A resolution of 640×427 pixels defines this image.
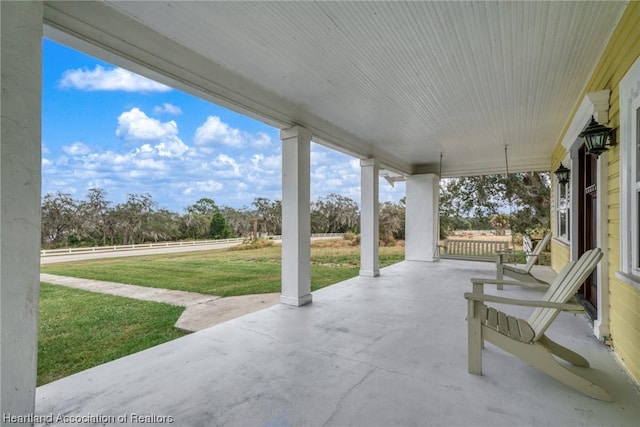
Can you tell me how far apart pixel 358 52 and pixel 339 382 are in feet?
9.17

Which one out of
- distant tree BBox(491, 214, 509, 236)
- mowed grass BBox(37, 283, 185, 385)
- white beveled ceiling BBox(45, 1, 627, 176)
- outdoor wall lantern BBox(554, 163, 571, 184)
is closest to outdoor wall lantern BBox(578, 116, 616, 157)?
white beveled ceiling BBox(45, 1, 627, 176)

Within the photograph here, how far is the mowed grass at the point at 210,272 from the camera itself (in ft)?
22.7

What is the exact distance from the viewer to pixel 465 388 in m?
2.04

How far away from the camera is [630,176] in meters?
2.12

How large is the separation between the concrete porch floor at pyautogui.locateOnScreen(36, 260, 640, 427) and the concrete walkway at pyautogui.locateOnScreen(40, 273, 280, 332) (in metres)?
0.98

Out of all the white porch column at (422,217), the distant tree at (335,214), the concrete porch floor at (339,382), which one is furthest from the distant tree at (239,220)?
the concrete porch floor at (339,382)

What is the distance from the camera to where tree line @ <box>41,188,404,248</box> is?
11.1 meters

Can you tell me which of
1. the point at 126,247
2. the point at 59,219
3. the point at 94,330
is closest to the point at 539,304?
the point at 94,330

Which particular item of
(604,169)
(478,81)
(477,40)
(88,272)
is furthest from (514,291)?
(88,272)

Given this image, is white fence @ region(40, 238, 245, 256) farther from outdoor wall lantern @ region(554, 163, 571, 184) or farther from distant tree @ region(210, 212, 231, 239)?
outdoor wall lantern @ region(554, 163, 571, 184)

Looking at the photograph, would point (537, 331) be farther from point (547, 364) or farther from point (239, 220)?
point (239, 220)

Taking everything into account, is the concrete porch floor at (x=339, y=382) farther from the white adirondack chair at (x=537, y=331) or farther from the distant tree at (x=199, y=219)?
the distant tree at (x=199, y=219)

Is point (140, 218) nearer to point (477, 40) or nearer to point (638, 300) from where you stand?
point (477, 40)

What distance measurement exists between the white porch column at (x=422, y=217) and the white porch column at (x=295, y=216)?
17.2 ft
